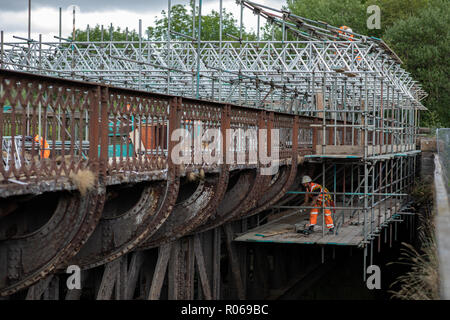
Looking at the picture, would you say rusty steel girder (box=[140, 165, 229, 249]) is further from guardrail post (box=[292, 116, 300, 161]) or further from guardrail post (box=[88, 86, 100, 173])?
A: guardrail post (box=[292, 116, 300, 161])

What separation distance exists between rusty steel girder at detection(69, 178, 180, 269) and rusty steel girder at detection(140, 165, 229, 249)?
1713 millimetres

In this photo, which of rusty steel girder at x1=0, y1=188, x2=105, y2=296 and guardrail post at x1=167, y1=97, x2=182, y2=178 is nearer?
rusty steel girder at x1=0, y1=188, x2=105, y2=296

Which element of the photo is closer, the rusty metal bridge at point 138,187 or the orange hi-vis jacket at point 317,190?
the rusty metal bridge at point 138,187

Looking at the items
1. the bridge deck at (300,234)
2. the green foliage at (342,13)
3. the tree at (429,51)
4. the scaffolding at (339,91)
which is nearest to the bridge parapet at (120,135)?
the bridge deck at (300,234)

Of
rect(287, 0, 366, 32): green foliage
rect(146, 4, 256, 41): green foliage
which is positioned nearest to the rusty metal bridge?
rect(287, 0, 366, 32): green foliage

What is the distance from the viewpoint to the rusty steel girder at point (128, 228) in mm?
8562

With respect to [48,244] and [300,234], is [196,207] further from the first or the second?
[300,234]

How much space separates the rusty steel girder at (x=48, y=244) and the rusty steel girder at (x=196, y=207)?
366 cm

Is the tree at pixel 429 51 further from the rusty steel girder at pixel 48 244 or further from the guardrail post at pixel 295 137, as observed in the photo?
the rusty steel girder at pixel 48 244

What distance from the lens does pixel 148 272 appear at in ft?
40.4

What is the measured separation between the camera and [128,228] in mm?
8680

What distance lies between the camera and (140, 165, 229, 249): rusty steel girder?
417 inches
